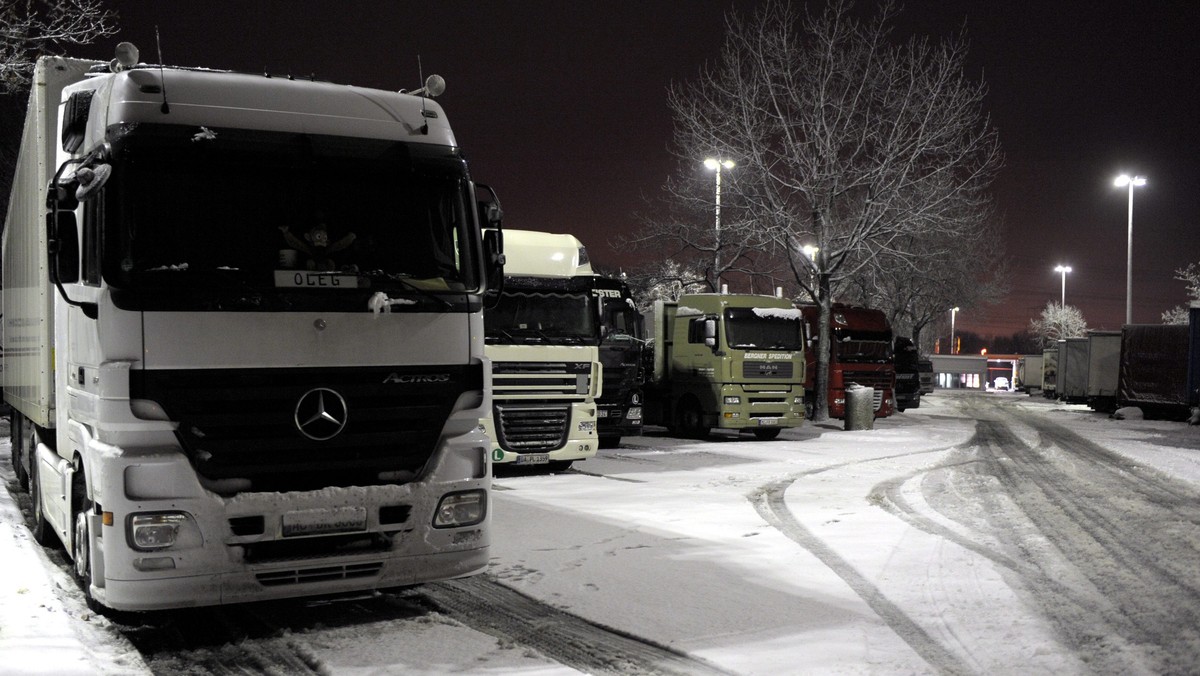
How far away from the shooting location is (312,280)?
5883 mm

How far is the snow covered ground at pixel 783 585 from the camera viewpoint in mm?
5715

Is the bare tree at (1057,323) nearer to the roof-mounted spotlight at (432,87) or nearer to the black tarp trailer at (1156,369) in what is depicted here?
the black tarp trailer at (1156,369)

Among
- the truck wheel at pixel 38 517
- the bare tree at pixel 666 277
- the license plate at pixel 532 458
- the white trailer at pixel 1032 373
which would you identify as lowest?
the white trailer at pixel 1032 373

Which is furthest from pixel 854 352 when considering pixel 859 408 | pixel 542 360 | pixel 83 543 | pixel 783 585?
pixel 83 543

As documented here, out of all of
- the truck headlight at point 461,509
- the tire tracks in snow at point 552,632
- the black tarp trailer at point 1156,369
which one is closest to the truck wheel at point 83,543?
the truck headlight at point 461,509

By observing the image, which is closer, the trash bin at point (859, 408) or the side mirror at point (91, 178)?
the side mirror at point (91, 178)

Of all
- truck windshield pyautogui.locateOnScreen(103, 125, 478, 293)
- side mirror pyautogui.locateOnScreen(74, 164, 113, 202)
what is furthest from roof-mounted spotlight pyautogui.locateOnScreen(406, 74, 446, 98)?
side mirror pyautogui.locateOnScreen(74, 164, 113, 202)

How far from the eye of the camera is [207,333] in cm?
557

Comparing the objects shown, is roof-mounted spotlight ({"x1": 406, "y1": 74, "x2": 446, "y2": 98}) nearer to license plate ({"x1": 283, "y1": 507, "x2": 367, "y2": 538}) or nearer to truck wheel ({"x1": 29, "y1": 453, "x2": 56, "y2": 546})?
license plate ({"x1": 283, "y1": 507, "x2": 367, "y2": 538})

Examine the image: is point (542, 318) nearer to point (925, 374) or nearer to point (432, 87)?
point (432, 87)

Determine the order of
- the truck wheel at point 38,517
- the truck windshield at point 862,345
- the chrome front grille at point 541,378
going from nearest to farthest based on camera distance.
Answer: the truck wheel at point 38,517 → the chrome front grille at point 541,378 → the truck windshield at point 862,345

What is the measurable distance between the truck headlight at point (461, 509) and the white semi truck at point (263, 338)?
0.02m

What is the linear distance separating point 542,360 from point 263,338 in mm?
8342

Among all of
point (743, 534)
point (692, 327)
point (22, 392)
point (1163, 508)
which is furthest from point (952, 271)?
point (22, 392)
